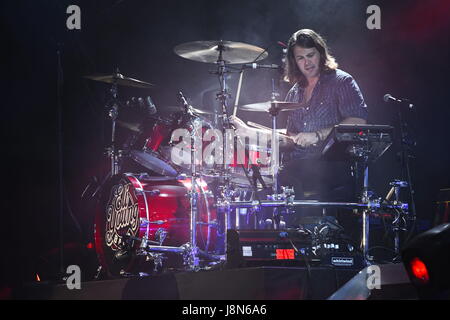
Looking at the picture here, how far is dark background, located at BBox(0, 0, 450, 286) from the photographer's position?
400cm

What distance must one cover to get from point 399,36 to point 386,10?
30cm

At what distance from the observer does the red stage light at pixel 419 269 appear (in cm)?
152

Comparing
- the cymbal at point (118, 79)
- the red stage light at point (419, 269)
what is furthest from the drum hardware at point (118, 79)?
the red stage light at point (419, 269)

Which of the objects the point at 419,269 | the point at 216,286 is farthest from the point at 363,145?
the point at 419,269

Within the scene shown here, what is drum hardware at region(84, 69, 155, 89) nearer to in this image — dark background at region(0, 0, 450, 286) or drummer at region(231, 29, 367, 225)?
dark background at region(0, 0, 450, 286)

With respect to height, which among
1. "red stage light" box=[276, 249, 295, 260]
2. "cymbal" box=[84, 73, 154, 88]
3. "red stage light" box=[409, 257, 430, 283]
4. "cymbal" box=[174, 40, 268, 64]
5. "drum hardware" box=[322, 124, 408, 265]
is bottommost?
"red stage light" box=[276, 249, 295, 260]

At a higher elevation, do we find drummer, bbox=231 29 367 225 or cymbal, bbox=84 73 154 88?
cymbal, bbox=84 73 154 88

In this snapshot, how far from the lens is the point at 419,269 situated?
1550 millimetres

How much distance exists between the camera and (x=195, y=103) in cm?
579

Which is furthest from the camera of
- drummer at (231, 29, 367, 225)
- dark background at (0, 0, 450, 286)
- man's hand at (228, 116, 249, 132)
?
dark background at (0, 0, 450, 286)

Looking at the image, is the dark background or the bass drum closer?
the bass drum

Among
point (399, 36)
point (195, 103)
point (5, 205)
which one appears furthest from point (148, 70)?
point (399, 36)

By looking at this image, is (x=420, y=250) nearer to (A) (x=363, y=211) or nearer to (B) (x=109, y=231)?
(A) (x=363, y=211)

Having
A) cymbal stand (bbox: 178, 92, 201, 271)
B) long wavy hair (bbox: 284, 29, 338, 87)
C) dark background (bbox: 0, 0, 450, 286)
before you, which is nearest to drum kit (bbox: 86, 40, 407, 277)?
cymbal stand (bbox: 178, 92, 201, 271)
